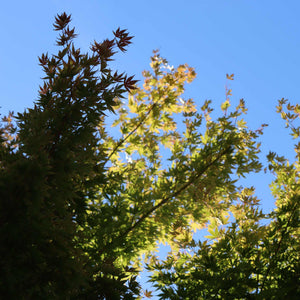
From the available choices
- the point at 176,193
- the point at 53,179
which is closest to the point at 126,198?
the point at 176,193

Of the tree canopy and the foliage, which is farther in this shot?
the foliage

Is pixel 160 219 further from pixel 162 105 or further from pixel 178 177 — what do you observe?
pixel 162 105

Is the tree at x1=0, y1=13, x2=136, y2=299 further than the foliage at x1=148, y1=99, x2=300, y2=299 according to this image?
No

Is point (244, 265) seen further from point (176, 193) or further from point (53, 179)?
point (53, 179)

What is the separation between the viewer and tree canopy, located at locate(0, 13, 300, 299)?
102 inches

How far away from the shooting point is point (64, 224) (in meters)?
2.84

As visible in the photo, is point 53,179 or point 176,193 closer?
point 53,179

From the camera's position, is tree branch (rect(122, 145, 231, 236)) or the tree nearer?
the tree

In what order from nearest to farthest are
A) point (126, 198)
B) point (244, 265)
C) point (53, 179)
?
point (53, 179)
point (244, 265)
point (126, 198)

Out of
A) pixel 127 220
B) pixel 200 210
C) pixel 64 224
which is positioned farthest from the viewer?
pixel 200 210

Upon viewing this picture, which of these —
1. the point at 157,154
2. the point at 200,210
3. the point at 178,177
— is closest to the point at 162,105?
the point at 157,154

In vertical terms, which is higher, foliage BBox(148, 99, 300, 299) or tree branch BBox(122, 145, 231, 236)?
tree branch BBox(122, 145, 231, 236)

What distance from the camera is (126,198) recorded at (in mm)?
5062

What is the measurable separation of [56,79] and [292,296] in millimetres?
3720
